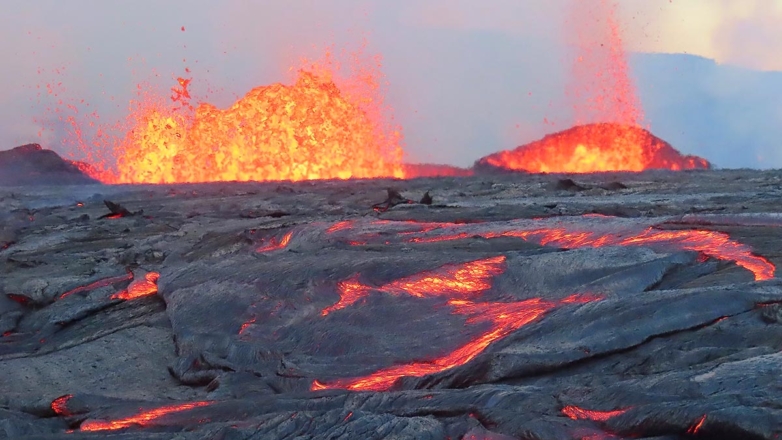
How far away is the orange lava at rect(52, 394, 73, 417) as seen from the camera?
5.16 m

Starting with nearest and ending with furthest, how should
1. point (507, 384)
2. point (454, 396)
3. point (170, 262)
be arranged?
point (454, 396) → point (507, 384) → point (170, 262)

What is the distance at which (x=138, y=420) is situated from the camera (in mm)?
4621

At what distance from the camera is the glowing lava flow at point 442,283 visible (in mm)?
6324

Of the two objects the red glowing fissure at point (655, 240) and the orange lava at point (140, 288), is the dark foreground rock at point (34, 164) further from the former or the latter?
the red glowing fissure at point (655, 240)

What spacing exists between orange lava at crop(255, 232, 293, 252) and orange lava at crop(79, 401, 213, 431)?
370cm

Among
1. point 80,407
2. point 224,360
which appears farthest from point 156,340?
point 80,407

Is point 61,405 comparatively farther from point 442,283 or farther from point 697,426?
point 697,426

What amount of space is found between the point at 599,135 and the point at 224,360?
160 ft

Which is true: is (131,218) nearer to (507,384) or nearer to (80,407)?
(80,407)

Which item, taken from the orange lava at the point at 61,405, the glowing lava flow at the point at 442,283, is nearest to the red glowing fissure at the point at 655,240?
the glowing lava flow at the point at 442,283

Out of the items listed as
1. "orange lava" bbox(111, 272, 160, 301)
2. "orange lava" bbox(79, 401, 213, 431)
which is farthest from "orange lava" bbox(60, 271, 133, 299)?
"orange lava" bbox(79, 401, 213, 431)

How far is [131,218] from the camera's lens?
46.5 ft

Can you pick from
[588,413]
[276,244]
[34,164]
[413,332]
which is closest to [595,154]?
[276,244]

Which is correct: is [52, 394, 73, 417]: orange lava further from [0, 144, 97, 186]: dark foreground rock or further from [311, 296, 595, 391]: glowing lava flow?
[0, 144, 97, 186]: dark foreground rock
